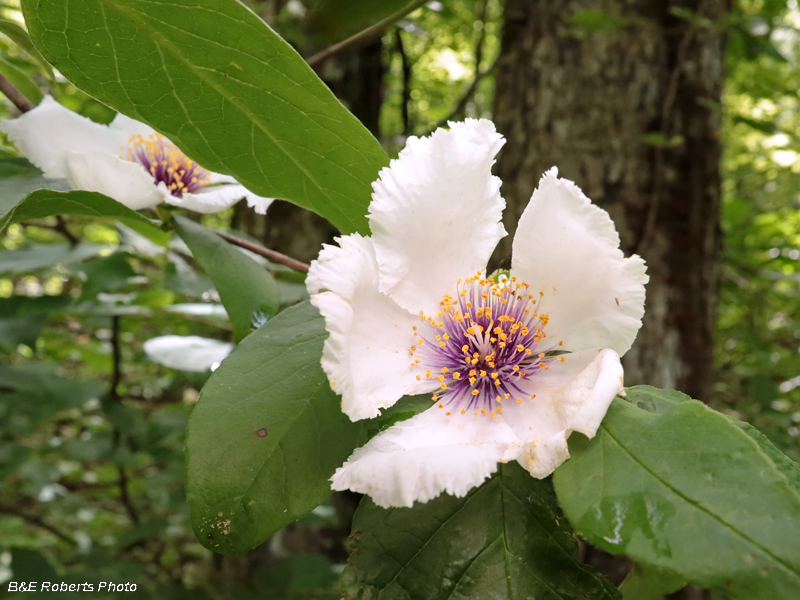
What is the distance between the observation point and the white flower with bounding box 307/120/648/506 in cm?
70

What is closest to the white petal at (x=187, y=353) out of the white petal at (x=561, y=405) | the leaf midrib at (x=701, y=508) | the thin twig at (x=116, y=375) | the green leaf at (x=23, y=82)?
the thin twig at (x=116, y=375)

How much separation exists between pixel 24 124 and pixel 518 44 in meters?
2.19

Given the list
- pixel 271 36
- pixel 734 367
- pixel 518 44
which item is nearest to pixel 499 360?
pixel 271 36

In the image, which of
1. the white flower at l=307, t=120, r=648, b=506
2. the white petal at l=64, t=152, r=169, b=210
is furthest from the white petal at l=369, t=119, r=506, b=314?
the white petal at l=64, t=152, r=169, b=210

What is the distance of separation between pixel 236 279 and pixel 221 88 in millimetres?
341

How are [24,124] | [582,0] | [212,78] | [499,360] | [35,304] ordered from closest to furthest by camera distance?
[212,78], [499,360], [24,124], [35,304], [582,0]

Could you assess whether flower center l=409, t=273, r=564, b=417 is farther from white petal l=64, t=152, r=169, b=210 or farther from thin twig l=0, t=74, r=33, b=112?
thin twig l=0, t=74, r=33, b=112

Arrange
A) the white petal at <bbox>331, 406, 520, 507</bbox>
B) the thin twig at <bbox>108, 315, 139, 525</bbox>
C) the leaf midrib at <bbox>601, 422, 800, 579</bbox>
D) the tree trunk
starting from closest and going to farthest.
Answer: the leaf midrib at <bbox>601, 422, 800, 579</bbox> → the white petal at <bbox>331, 406, 520, 507</bbox> → the thin twig at <bbox>108, 315, 139, 525</bbox> → the tree trunk

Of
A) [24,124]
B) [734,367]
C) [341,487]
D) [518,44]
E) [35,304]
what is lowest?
[341,487]

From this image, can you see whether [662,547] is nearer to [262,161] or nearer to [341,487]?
[341,487]

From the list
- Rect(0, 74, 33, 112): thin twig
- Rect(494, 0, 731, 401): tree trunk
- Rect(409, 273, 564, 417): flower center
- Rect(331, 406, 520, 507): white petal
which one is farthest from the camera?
Rect(494, 0, 731, 401): tree trunk

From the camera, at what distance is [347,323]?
75 cm

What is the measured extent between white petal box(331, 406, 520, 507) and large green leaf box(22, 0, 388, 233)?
373 mm

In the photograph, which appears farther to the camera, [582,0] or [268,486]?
[582,0]
